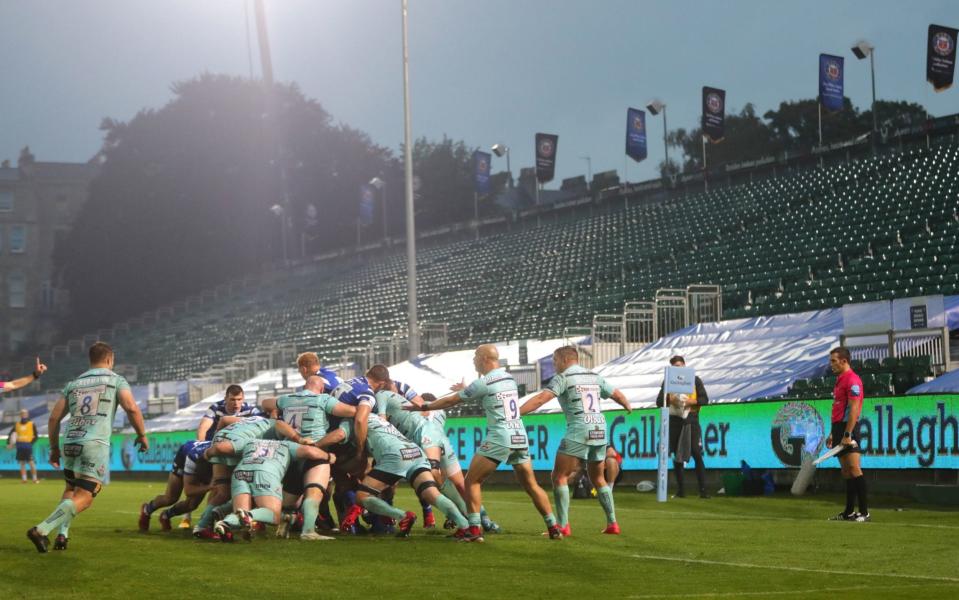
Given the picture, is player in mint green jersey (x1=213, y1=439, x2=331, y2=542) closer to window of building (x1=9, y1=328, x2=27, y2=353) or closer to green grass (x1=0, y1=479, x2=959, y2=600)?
green grass (x1=0, y1=479, x2=959, y2=600)

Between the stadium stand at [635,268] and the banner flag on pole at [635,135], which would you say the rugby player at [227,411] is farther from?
the banner flag on pole at [635,135]

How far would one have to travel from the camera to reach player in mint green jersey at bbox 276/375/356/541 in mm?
14273

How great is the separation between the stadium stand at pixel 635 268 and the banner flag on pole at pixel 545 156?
2.13 m

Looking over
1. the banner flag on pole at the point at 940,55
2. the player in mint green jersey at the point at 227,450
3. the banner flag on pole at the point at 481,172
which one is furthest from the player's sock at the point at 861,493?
the banner flag on pole at the point at 481,172

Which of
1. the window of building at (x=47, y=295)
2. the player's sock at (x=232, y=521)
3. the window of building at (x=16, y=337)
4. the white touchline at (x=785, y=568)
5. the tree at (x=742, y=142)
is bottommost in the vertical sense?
the white touchline at (x=785, y=568)

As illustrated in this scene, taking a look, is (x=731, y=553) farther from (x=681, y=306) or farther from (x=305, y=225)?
(x=305, y=225)

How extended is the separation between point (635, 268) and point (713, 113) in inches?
366

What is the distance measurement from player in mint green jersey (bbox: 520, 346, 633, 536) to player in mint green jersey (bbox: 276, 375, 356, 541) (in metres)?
2.15

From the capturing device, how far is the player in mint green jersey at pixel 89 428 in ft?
42.8

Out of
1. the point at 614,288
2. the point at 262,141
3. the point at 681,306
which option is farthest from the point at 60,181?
the point at 681,306

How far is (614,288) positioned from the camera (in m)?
42.8

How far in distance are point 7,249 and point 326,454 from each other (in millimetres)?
91058

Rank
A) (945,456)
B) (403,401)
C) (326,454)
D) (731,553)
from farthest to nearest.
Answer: (945,456) → (403,401) → (326,454) → (731,553)

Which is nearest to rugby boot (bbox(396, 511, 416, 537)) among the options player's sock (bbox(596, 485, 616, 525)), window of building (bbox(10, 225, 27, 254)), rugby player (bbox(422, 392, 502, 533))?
rugby player (bbox(422, 392, 502, 533))
